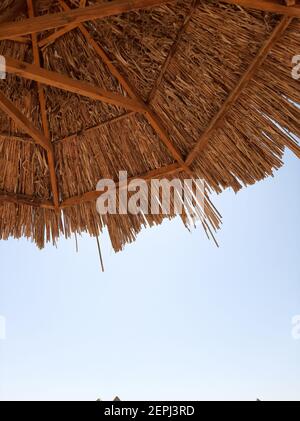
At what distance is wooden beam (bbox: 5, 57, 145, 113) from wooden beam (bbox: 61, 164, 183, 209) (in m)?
0.62

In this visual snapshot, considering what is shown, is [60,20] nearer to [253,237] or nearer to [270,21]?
[270,21]

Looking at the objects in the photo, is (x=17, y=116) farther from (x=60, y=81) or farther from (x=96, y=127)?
(x=96, y=127)

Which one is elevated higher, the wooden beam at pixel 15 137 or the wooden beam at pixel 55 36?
the wooden beam at pixel 55 36

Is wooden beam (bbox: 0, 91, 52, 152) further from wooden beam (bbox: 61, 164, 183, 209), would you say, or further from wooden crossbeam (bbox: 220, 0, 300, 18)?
wooden crossbeam (bbox: 220, 0, 300, 18)

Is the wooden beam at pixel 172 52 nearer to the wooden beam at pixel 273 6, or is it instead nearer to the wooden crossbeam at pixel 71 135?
the wooden crossbeam at pixel 71 135

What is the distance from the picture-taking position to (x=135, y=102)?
11.1 feet

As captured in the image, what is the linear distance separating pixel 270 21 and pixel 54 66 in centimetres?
197

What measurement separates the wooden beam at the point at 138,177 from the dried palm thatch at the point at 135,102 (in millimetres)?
10

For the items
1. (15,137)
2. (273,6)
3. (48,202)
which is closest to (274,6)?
(273,6)

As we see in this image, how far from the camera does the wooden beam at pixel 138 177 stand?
148 inches

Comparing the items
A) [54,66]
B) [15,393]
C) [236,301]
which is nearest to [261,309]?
[236,301]

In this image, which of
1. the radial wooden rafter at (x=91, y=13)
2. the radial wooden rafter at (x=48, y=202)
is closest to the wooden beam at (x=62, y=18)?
the radial wooden rafter at (x=91, y=13)

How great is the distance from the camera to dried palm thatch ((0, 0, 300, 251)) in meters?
2.81

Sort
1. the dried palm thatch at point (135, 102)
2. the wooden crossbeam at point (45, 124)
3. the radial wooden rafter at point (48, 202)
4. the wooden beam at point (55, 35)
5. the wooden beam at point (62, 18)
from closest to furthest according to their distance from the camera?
the wooden beam at point (62, 18) → the dried palm thatch at point (135, 102) → the wooden beam at point (55, 35) → the wooden crossbeam at point (45, 124) → the radial wooden rafter at point (48, 202)
